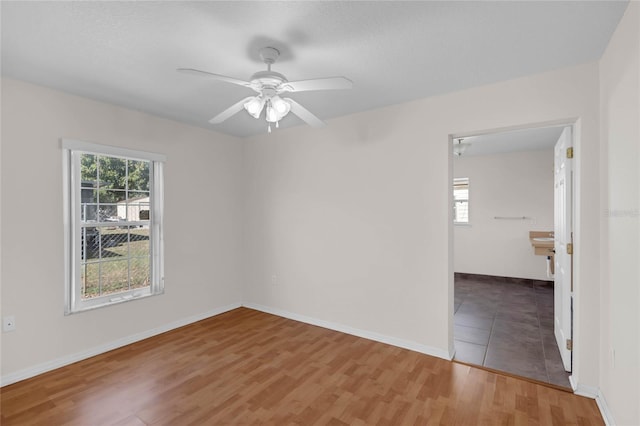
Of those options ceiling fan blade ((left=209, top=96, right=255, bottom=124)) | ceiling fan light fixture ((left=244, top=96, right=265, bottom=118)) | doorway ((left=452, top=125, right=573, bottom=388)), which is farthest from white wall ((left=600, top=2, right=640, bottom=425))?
ceiling fan blade ((left=209, top=96, right=255, bottom=124))

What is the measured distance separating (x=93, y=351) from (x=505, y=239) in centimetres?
648

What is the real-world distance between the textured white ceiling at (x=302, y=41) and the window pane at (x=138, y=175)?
32.9 inches

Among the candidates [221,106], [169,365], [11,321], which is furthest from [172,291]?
[221,106]

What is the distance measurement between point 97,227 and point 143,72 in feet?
5.43

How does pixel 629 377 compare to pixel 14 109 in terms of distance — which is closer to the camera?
pixel 629 377

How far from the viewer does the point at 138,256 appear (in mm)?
3484

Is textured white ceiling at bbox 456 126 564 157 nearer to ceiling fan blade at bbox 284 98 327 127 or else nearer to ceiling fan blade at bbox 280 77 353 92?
ceiling fan blade at bbox 284 98 327 127

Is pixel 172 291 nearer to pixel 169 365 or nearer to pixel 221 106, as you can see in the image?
pixel 169 365

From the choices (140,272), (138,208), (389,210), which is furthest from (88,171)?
(389,210)

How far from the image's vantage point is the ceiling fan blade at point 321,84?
1.80m

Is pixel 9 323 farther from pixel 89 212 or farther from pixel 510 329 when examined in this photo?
pixel 510 329

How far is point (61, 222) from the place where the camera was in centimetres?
280

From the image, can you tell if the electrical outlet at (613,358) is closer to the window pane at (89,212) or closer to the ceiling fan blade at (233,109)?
the ceiling fan blade at (233,109)

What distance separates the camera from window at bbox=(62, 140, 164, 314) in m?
2.90
